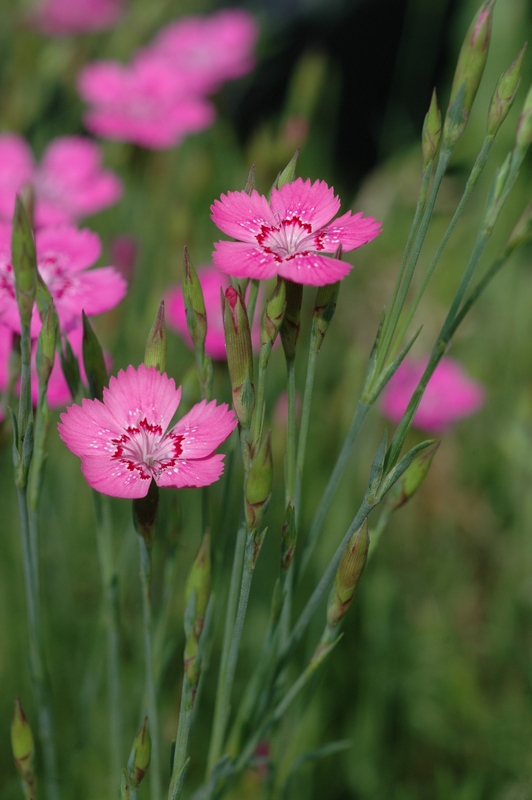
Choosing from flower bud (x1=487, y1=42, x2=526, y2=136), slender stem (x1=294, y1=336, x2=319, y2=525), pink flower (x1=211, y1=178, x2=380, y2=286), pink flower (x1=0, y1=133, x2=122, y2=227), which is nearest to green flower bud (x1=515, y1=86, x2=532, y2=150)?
flower bud (x1=487, y1=42, x2=526, y2=136)

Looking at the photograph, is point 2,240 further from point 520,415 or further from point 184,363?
point 184,363

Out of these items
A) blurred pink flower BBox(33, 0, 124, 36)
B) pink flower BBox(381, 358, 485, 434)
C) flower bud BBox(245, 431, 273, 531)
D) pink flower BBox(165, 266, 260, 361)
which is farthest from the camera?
blurred pink flower BBox(33, 0, 124, 36)

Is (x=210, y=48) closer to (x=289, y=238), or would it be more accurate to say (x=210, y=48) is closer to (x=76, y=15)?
(x=76, y=15)

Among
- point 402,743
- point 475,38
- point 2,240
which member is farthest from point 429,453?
point 402,743

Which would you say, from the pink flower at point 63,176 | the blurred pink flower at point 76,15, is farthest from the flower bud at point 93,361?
the blurred pink flower at point 76,15

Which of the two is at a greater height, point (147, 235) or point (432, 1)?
point (432, 1)

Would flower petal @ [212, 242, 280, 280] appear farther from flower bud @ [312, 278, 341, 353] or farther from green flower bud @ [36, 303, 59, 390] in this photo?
green flower bud @ [36, 303, 59, 390]

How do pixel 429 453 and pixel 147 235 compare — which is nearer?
pixel 429 453

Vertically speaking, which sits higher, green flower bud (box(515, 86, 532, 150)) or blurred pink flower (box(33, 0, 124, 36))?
blurred pink flower (box(33, 0, 124, 36))
